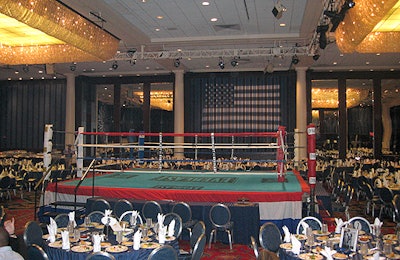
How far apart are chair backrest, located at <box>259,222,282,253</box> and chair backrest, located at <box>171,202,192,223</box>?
1.71 m

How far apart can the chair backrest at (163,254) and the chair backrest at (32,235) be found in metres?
1.50

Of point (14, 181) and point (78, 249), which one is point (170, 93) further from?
point (78, 249)

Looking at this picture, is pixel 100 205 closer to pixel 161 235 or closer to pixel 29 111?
pixel 161 235

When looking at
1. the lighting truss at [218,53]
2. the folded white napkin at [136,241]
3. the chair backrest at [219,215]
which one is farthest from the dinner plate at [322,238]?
the lighting truss at [218,53]

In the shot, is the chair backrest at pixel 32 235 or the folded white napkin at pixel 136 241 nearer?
the folded white napkin at pixel 136 241

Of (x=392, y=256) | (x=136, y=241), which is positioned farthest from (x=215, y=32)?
(x=392, y=256)

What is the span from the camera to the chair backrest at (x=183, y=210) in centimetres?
599

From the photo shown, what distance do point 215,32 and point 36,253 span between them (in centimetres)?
849

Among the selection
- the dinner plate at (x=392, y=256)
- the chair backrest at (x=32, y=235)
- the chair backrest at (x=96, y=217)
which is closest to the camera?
the dinner plate at (x=392, y=256)

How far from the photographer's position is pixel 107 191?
714cm

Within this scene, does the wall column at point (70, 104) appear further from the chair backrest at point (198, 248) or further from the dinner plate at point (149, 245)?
the chair backrest at point (198, 248)

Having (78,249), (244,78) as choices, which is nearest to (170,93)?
(244,78)

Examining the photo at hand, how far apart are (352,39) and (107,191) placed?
16.0 ft

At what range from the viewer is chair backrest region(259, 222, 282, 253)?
4.42 meters
